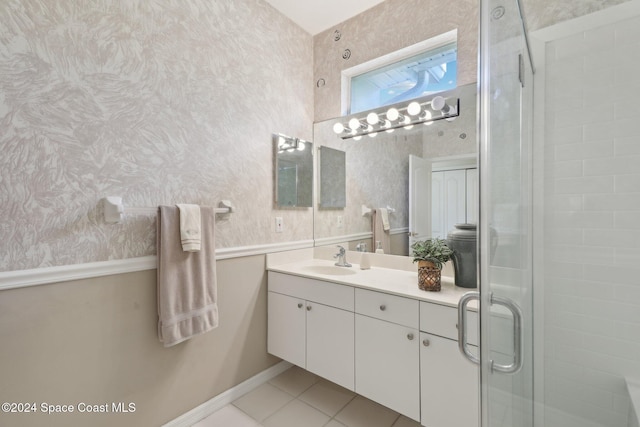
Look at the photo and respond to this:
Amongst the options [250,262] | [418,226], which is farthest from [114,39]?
[418,226]

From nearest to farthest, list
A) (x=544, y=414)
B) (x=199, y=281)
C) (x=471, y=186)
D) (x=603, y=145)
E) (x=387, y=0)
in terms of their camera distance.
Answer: (x=603, y=145)
(x=544, y=414)
(x=199, y=281)
(x=471, y=186)
(x=387, y=0)

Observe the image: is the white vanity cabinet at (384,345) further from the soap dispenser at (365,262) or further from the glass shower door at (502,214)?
the soap dispenser at (365,262)

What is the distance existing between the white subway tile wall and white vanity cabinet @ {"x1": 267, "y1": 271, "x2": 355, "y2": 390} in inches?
40.6

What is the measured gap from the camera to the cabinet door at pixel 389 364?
1398mm

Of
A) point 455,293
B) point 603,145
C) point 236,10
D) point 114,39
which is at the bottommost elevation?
point 455,293

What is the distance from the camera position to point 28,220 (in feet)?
3.63

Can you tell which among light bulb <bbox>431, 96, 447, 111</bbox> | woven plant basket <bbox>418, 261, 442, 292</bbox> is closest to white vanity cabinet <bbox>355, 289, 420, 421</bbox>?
woven plant basket <bbox>418, 261, 442, 292</bbox>

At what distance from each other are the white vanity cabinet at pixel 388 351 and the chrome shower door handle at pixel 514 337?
0.47 m

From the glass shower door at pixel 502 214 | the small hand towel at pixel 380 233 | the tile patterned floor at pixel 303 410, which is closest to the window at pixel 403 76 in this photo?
the glass shower door at pixel 502 214

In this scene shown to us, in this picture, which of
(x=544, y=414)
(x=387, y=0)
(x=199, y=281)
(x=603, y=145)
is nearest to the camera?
(x=603, y=145)

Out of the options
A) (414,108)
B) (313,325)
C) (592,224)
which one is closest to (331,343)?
(313,325)

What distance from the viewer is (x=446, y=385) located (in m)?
1.30

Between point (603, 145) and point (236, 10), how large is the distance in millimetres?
2176

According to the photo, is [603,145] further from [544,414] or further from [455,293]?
[544,414]
